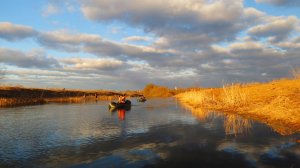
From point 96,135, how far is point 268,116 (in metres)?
13.9

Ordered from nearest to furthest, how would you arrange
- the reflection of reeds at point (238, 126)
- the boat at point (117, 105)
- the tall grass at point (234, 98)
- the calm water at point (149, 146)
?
the calm water at point (149, 146) → the reflection of reeds at point (238, 126) → the tall grass at point (234, 98) → the boat at point (117, 105)

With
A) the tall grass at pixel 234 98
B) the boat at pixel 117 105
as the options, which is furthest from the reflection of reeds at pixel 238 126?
the boat at pixel 117 105

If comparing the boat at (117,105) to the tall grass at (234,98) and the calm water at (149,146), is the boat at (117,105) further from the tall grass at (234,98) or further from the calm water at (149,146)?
the calm water at (149,146)

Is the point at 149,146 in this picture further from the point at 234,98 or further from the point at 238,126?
the point at 234,98

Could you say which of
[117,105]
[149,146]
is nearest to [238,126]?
[149,146]

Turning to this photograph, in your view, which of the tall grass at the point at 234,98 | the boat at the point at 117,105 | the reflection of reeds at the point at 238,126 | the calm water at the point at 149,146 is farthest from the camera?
the boat at the point at 117,105

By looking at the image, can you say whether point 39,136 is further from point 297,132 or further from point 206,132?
point 297,132

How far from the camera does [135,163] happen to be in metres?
11.5

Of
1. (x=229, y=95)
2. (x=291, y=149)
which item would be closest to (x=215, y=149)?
(x=291, y=149)

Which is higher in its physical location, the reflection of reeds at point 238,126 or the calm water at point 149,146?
the reflection of reeds at point 238,126

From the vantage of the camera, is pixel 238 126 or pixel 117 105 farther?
pixel 117 105

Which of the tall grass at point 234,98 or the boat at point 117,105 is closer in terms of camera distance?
the tall grass at point 234,98

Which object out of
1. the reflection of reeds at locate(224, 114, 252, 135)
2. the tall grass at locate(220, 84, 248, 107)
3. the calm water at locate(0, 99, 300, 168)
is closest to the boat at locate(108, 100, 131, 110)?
the tall grass at locate(220, 84, 248, 107)

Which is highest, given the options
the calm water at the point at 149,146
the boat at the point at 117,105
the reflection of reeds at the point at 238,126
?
the boat at the point at 117,105
